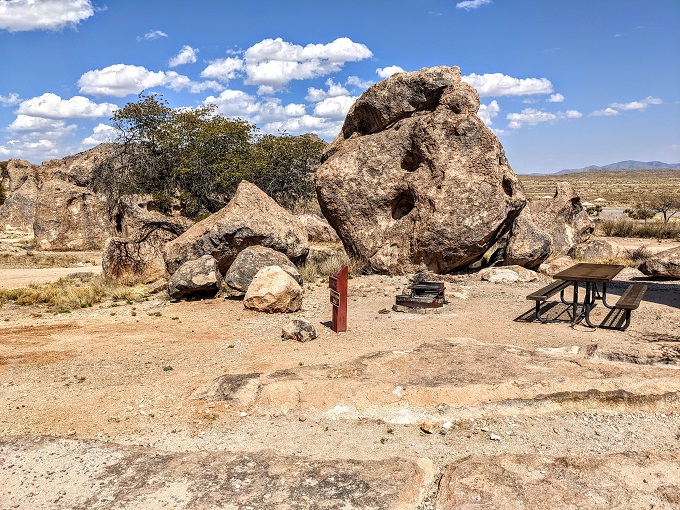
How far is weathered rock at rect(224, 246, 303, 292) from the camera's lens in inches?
443

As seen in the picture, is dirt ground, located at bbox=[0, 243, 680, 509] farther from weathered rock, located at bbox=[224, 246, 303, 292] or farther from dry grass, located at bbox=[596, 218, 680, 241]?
dry grass, located at bbox=[596, 218, 680, 241]

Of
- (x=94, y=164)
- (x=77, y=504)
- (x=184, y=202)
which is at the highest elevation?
(x=94, y=164)

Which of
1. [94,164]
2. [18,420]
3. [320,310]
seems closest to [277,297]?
[320,310]

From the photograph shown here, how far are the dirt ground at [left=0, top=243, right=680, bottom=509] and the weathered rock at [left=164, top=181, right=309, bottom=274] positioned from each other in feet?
12.0

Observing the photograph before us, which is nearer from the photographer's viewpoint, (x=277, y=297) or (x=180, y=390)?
(x=180, y=390)

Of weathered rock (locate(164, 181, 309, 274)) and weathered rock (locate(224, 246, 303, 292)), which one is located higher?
weathered rock (locate(164, 181, 309, 274))

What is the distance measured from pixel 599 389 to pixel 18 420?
229 inches

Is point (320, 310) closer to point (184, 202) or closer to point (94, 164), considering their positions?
point (184, 202)

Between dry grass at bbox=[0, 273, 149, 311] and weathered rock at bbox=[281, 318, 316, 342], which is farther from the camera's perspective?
dry grass at bbox=[0, 273, 149, 311]

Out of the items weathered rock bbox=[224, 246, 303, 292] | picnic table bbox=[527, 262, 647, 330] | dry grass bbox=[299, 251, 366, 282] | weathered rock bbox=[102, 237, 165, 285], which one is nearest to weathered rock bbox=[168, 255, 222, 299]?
weathered rock bbox=[224, 246, 303, 292]

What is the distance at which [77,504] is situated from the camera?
4.01 meters

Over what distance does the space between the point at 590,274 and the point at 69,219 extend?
2157 cm

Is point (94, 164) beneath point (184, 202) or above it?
above

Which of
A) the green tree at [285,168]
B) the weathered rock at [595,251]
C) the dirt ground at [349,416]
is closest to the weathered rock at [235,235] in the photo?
the dirt ground at [349,416]
